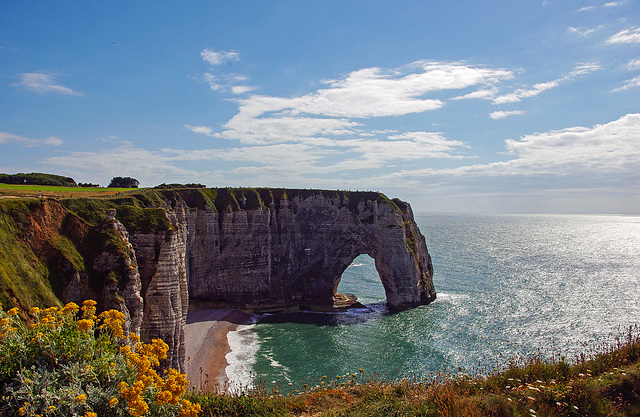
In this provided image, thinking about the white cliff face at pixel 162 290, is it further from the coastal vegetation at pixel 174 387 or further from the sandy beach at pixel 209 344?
the coastal vegetation at pixel 174 387

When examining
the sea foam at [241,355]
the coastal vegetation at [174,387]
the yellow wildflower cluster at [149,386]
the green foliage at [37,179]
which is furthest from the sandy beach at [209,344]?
the green foliage at [37,179]

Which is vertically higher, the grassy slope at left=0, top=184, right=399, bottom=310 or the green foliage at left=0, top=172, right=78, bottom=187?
the green foliage at left=0, top=172, right=78, bottom=187

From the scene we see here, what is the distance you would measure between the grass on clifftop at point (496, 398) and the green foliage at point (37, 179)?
59.6 meters

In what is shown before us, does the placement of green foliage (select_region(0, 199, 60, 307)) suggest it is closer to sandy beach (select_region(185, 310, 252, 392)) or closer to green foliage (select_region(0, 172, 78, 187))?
sandy beach (select_region(185, 310, 252, 392))

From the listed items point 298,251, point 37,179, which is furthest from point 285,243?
point 37,179

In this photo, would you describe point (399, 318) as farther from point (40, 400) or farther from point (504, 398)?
point (40, 400)

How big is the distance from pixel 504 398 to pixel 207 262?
Result: 171ft

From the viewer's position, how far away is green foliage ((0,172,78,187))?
5397cm

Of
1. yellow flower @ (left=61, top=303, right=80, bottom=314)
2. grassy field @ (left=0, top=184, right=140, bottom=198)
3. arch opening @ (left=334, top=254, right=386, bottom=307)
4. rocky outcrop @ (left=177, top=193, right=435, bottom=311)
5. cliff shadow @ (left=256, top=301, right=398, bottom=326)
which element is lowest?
cliff shadow @ (left=256, top=301, right=398, bottom=326)

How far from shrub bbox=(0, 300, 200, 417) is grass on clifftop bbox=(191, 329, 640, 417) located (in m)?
3.02

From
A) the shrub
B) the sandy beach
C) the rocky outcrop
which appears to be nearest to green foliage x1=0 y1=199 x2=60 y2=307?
the shrub

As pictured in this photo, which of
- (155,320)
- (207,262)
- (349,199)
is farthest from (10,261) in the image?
(349,199)

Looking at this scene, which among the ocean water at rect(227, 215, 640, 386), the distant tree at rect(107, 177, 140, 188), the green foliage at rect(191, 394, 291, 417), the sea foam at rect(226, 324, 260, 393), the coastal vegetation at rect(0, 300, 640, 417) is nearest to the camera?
the coastal vegetation at rect(0, 300, 640, 417)

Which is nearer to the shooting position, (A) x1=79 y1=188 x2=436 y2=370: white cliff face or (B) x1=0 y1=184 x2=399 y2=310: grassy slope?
(B) x1=0 y1=184 x2=399 y2=310: grassy slope
